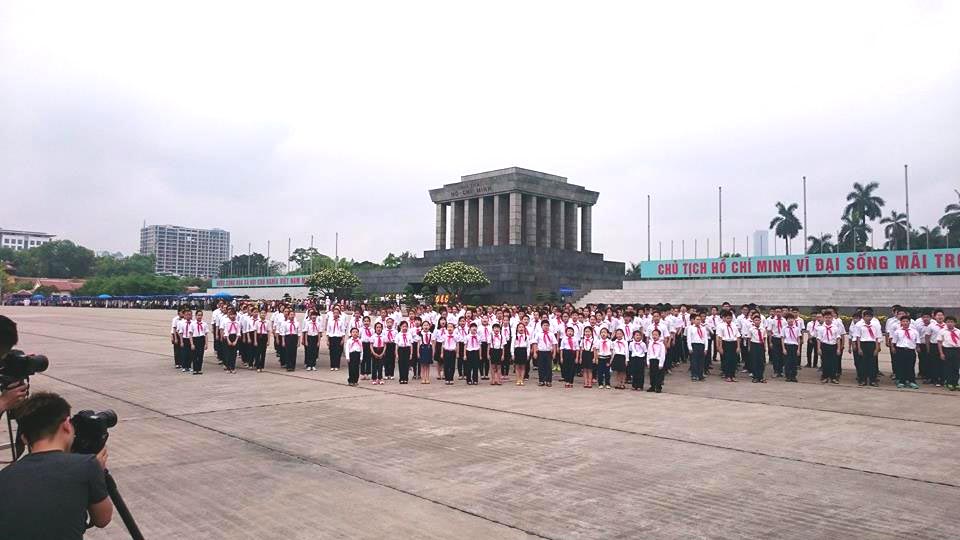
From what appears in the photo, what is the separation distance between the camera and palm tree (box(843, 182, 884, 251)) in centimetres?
6788

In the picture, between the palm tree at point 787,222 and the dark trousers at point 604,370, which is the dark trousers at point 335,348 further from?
the palm tree at point 787,222

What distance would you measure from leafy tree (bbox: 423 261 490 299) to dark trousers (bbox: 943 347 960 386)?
118 ft

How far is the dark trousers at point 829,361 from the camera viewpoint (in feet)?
47.0

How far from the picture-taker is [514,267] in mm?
53000

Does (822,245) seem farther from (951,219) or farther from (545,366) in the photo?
(545,366)

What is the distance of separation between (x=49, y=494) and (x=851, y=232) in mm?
77526

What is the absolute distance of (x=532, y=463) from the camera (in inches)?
281

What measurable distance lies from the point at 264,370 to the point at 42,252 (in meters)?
150

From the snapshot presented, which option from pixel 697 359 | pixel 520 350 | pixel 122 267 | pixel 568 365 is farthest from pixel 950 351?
pixel 122 267

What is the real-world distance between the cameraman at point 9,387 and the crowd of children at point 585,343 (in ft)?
30.8

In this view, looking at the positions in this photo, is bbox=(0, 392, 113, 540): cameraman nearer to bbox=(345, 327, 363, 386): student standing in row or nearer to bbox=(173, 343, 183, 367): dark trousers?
bbox=(345, 327, 363, 386): student standing in row

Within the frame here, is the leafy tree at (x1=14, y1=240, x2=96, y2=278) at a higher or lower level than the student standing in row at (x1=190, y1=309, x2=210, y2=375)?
higher

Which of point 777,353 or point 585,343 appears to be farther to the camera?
point 777,353

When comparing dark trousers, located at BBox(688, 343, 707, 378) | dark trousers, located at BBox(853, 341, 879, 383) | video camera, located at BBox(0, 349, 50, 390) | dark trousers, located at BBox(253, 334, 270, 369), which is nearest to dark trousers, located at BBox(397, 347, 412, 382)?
dark trousers, located at BBox(253, 334, 270, 369)
